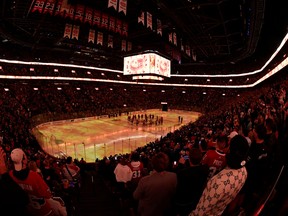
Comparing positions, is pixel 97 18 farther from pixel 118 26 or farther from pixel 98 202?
pixel 98 202

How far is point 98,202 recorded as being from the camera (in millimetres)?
6457

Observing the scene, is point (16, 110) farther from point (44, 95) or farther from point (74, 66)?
point (74, 66)

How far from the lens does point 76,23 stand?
18453mm

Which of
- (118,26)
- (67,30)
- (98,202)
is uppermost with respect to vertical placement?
(118,26)

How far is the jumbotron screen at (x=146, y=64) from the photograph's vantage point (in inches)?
957

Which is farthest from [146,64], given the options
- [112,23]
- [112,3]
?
[112,3]

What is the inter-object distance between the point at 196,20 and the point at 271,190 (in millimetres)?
19504

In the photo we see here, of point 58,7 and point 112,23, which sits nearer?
point 58,7

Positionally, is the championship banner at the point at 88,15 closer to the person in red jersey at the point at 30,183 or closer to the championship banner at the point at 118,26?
the championship banner at the point at 118,26

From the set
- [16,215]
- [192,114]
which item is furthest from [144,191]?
[192,114]

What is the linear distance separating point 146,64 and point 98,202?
63.1 feet

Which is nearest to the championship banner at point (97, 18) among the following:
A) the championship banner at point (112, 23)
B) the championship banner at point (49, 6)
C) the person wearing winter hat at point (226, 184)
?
the championship banner at point (112, 23)

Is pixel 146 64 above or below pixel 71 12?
below

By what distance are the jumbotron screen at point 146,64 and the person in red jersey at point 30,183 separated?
21693 mm
